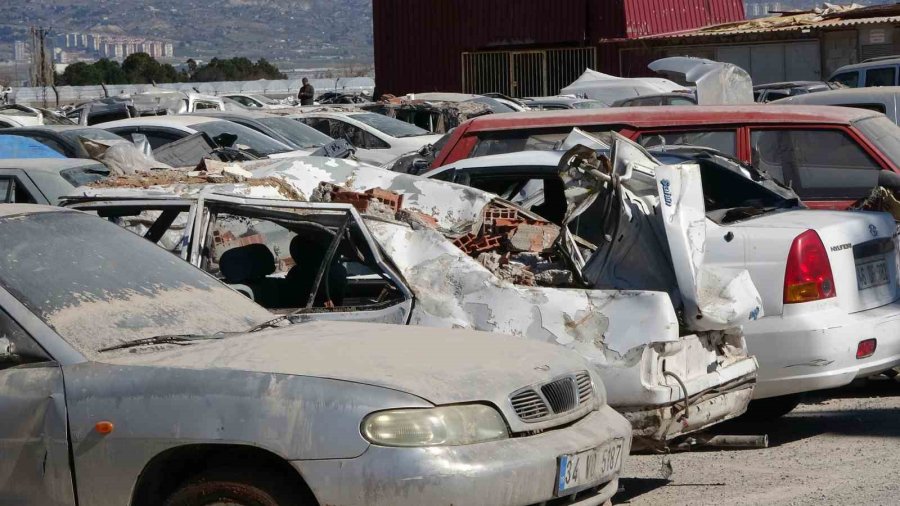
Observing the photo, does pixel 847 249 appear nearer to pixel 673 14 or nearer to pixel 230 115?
pixel 230 115

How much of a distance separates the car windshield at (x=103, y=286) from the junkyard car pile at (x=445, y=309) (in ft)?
0.04

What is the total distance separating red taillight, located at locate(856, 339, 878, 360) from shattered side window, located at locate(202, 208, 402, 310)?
2.44 m

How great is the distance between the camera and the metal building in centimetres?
3450

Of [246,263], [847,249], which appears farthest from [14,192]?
[847,249]

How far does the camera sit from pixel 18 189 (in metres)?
9.64

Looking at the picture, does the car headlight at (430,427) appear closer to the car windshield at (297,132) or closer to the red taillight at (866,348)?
the red taillight at (866,348)

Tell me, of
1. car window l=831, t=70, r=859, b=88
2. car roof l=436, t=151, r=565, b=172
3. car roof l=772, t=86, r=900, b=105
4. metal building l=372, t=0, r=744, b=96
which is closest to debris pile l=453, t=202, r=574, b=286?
car roof l=436, t=151, r=565, b=172

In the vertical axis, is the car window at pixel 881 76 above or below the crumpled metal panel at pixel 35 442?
above

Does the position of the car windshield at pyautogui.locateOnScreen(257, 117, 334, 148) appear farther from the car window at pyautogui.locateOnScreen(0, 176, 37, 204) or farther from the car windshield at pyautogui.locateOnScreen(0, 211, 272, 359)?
the car windshield at pyautogui.locateOnScreen(0, 211, 272, 359)

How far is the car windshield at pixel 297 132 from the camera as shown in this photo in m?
17.9

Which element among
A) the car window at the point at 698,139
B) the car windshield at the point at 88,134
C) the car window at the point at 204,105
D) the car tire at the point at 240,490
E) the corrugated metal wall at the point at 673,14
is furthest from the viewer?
the corrugated metal wall at the point at 673,14

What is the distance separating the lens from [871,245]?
6.91 meters

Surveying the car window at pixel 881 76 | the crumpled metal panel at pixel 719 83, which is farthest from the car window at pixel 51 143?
the car window at pixel 881 76

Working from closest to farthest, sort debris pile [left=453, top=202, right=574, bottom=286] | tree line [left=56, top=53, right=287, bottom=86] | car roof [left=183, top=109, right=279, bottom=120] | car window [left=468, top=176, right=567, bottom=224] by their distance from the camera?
debris pile [left=453, top=202, right=574, bottom=286], car window [left=468, top=176, right=567, bottom=224], car roof [left=183, top=109, right=279, bottom=120], tree line [left=56, top=53, right=287, bottom=86]
